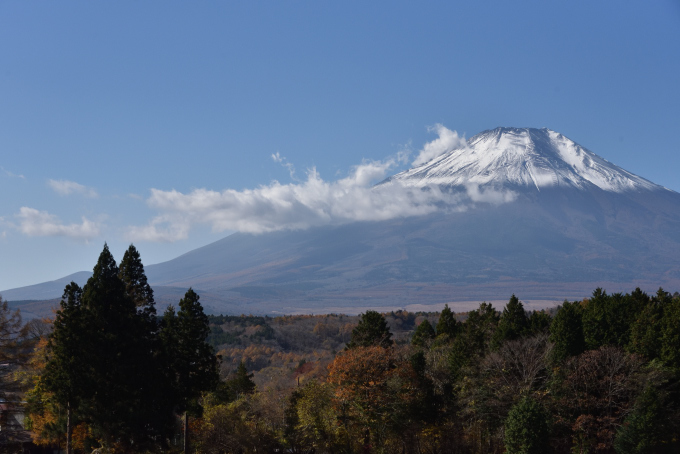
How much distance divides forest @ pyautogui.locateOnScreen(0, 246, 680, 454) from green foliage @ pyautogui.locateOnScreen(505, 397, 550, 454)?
2.4 inches

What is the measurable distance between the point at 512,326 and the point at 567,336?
18.4ft

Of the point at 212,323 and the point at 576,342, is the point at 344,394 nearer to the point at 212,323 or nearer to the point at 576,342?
the point at 576,342

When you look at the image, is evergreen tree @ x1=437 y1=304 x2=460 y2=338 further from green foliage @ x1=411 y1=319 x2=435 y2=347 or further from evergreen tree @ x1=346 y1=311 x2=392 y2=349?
evergreen tree @ x1=346 y1=311 x2=392 y2=349

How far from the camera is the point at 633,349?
3503 cm

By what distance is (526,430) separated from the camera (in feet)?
97.3

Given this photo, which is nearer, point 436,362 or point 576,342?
point 576,342

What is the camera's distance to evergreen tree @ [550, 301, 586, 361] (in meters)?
36.4

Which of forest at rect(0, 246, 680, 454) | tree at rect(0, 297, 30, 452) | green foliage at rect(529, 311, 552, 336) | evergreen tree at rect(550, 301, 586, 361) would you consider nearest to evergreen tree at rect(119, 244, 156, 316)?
forest at rect(0, 246, 680, 454)

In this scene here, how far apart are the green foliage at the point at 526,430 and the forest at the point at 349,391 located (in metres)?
0.06

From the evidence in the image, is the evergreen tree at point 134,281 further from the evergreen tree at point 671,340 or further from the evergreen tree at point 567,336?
the evergreen tree at point 671,340

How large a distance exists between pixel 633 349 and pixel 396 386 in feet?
44.4

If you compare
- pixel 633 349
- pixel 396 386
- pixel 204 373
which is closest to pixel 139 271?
pixel 204 373

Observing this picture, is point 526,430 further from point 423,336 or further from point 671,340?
point 423,336

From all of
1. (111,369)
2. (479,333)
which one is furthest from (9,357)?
(479,333)
